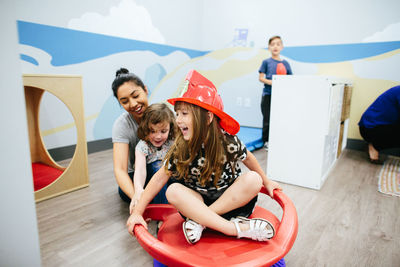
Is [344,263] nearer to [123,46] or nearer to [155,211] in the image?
[155,211]

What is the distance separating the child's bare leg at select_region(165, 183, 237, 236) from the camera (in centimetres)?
92

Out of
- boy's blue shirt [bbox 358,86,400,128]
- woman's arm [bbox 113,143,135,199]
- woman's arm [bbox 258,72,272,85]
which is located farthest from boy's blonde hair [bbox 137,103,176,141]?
boy's blue shirt [bbox 358,86,400,128]

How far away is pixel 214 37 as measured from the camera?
3725 millimetres

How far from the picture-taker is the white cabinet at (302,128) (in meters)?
1.76

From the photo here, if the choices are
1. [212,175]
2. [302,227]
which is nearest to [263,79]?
[302,227]

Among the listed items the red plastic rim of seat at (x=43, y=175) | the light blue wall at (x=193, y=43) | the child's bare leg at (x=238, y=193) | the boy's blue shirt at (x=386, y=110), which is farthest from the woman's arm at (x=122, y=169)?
the boy's blue shirt at (x=386, y=110)

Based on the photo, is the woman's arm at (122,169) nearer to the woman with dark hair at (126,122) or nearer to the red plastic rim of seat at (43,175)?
the woman with dark hair at (126,122)

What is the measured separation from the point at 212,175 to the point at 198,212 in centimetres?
15

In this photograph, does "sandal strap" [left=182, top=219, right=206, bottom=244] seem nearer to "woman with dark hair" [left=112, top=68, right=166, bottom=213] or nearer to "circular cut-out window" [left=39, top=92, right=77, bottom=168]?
"woman with dark hair" [left=112, top=68, right=166, bottom=213]

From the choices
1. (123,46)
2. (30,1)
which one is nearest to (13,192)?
(30,1)

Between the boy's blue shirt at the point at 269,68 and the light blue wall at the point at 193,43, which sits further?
the boy's blue shirt at the point at 269,68

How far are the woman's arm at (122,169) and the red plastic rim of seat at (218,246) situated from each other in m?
0.28

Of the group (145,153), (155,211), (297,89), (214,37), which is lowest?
(155,211)

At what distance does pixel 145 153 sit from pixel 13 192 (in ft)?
2.76
